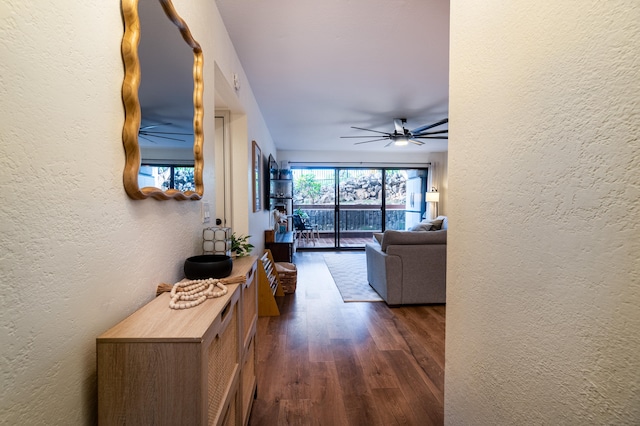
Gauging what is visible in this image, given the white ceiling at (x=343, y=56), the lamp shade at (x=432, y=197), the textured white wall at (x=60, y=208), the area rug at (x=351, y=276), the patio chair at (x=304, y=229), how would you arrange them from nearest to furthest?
the textured white wall at (x=60, y=208) → the white ceiling at (x=343, y=56) → the area rug at (x=351, y=276) → the lamp shade at (x=432, y=197) → the patio chair at (x=304, y=229)

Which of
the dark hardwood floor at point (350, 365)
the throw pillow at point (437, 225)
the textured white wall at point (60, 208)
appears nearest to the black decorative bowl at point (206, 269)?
the textured white wall at point (60, 208)

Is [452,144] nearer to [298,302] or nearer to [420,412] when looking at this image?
[420,412]

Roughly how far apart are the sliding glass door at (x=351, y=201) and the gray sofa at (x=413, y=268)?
4035mm

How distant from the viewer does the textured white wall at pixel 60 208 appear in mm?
546

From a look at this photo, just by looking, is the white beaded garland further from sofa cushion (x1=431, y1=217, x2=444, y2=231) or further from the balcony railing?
the balcony railing

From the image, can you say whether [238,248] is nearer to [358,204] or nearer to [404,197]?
[358,204]

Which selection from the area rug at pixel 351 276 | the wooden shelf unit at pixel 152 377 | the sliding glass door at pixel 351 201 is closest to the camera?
the wooden shelf unit at pixel 152 377

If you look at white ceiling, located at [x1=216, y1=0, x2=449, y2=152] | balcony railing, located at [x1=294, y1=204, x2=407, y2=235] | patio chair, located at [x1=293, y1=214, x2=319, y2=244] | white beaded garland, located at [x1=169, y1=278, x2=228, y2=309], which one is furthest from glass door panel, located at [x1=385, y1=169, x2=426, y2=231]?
white beaded garland, located at [x1=169, y1=278, x2=228, y2=309]

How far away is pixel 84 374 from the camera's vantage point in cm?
74

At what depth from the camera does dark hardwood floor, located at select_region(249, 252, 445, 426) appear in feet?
5.45

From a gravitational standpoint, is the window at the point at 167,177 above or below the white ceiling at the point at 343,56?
below

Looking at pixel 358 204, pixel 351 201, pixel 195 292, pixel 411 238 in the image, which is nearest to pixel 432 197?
pixel 358 204

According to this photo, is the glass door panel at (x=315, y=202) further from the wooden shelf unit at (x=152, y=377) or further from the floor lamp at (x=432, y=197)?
the wooden shelf unit at (x=152, y=377)

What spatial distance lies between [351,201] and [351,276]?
3.17 m
